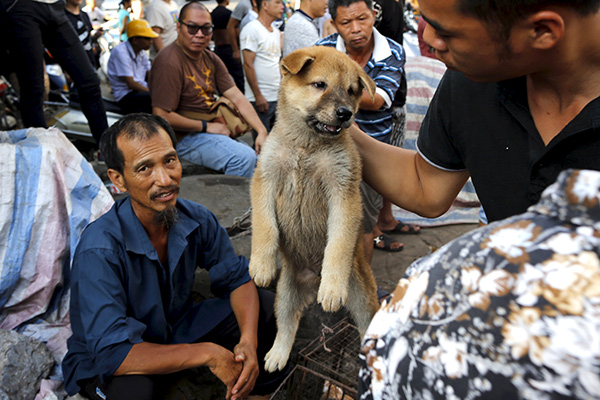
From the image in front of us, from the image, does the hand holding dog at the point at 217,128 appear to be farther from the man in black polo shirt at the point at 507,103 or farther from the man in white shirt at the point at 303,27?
the man in black polo shirt at the point at 507,103

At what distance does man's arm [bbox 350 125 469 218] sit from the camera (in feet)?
6.47

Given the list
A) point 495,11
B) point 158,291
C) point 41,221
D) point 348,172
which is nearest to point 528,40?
point 495,11

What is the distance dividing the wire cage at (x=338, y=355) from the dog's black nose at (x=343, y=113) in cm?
116

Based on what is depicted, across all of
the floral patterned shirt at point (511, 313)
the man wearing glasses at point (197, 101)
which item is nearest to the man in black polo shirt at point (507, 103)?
the floral patterned shirt at point (511, 313)

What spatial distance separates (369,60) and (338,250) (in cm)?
214

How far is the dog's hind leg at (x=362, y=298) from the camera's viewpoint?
268 centimetres

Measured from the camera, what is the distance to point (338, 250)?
233 cm

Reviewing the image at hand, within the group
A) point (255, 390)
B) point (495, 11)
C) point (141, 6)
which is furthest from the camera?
point (141, 6)

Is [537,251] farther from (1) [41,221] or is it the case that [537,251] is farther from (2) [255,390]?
(1) [41,221]

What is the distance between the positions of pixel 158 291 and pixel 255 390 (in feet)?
2.85

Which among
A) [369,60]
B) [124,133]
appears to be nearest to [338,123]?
[124,133]

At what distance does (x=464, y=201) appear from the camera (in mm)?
5859

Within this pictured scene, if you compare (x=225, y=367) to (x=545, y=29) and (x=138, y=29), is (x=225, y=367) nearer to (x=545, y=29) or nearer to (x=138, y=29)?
(x=545, y=29)

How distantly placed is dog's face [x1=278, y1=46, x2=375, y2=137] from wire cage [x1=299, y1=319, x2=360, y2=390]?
1180mm
